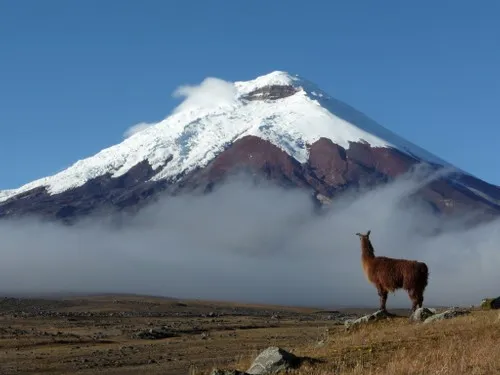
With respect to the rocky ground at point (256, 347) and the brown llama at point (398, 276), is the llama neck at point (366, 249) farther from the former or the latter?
the rocky ground at point (256, 347)

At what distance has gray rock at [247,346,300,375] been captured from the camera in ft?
54.1

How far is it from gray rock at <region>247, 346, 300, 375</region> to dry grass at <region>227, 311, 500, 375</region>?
1.41 feet

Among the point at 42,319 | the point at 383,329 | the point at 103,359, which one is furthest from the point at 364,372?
the point at 42,319

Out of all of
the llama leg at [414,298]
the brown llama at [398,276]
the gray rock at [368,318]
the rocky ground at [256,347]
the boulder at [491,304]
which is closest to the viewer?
the rocky ground at [256,347]

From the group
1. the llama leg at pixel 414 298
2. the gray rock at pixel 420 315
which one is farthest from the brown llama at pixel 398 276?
the gray rock at pixel 420 315

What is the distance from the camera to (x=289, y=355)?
17.0 meters

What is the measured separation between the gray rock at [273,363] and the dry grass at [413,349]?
43 cm

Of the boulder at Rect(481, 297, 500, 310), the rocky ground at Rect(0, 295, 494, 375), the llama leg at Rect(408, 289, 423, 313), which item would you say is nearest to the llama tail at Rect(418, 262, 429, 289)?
the llama leg at Rect(408, 289, 423, 313)

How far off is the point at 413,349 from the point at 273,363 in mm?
3711

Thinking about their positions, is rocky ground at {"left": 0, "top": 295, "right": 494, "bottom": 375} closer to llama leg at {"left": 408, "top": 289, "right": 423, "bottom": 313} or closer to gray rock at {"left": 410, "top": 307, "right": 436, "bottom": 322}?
gray rock at {"left": 410, "top": 307, "right": 436, "bottom": 322}

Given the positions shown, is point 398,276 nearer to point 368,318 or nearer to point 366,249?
point 366,249

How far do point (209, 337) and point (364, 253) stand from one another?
17906mm

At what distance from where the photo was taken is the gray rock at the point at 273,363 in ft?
54.1

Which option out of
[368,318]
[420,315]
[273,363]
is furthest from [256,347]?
[273,363]
